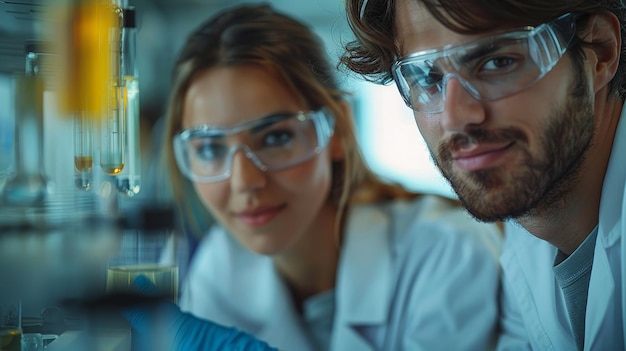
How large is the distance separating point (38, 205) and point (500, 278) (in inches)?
46.8

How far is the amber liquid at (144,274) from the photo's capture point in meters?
1.06

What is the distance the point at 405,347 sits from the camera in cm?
174

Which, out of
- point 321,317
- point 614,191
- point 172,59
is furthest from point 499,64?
point 172,59

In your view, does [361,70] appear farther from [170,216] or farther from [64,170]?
[64,170]

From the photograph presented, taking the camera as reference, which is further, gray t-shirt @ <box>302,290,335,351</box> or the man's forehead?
gray t-shirt @ <box>302,290,335,351</box>

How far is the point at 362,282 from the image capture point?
186cm

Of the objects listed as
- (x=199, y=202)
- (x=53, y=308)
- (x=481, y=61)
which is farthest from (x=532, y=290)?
(x=199, y=202)

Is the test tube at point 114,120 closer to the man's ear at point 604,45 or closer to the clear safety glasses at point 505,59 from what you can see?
the clear safety glasses at point 505,59

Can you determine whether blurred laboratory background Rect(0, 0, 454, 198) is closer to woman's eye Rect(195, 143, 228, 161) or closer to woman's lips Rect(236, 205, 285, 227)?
woman's eye Rect(195, 143, 228, 161)

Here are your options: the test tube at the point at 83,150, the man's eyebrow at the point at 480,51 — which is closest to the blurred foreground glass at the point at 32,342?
the test tube at the point at 83,150

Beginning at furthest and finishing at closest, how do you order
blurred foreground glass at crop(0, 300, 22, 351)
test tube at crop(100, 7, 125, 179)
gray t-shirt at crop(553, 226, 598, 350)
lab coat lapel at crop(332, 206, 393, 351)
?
lab coat lapel at crop(332, 206, 393, 351) → gray t-shirt at crop(553, 226, 598, 350) → test tube at crop(100, 7, 125, 179) → blurred foreground glass at crop(0, 300, 22, 351)

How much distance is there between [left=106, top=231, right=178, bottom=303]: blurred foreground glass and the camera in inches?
43.9

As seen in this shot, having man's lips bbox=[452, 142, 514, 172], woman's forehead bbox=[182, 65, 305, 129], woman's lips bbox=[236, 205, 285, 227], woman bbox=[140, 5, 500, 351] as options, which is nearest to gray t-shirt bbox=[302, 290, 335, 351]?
woman bbox=[140, 5, 500, 351]

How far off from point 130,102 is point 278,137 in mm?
571
